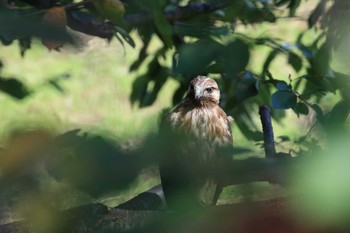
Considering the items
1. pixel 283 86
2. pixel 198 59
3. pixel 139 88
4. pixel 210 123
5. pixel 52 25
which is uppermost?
pixel 52 25

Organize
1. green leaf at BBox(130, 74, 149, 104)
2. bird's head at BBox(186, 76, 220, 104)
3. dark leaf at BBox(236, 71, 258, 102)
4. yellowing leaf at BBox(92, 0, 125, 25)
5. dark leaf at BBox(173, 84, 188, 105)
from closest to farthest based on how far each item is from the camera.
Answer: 1. yellowing leaf at BBox(92, 0, 125, 25)
2. dark leaf at BBox(236, 71, 258, 102)
3. green leaf at BBox(130, 74, 149, 104)
4. dark leaf at BBox(173, 84, 188, 105)
5. bird's head at BBox(186, 76, 220, 104)

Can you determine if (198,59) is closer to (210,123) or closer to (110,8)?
(110,8)

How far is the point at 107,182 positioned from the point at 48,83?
996 mm

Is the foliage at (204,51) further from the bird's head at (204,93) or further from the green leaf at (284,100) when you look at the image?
the bird's head at (204,93)

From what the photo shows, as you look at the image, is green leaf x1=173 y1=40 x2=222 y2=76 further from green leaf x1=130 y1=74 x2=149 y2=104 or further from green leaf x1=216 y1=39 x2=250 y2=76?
green leaf x1=130 y1=74 x2=149 y2=104

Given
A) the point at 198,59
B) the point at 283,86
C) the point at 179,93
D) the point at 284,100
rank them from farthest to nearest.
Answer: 1. the point at 179,93
2. the point at 283,86
3. the point at 284,100
4. the point at 198,59

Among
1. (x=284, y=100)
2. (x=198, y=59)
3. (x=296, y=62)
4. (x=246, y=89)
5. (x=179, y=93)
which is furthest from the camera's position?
(x=179, y=93)

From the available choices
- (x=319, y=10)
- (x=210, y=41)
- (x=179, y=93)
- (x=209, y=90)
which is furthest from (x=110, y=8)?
(x=209, y=90)

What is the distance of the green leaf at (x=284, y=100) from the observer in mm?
1092

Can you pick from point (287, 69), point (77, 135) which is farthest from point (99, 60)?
point (287, 69)

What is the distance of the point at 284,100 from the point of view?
111cm

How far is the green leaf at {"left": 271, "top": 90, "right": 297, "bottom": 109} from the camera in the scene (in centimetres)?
109

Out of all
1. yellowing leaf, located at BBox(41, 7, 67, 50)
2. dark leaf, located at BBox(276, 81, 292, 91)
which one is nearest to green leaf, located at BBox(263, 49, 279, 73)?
dark leaf, located at BBox(276, 81, 292, 91)

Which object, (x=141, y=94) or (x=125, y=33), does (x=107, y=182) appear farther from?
(x=141, y=94)
